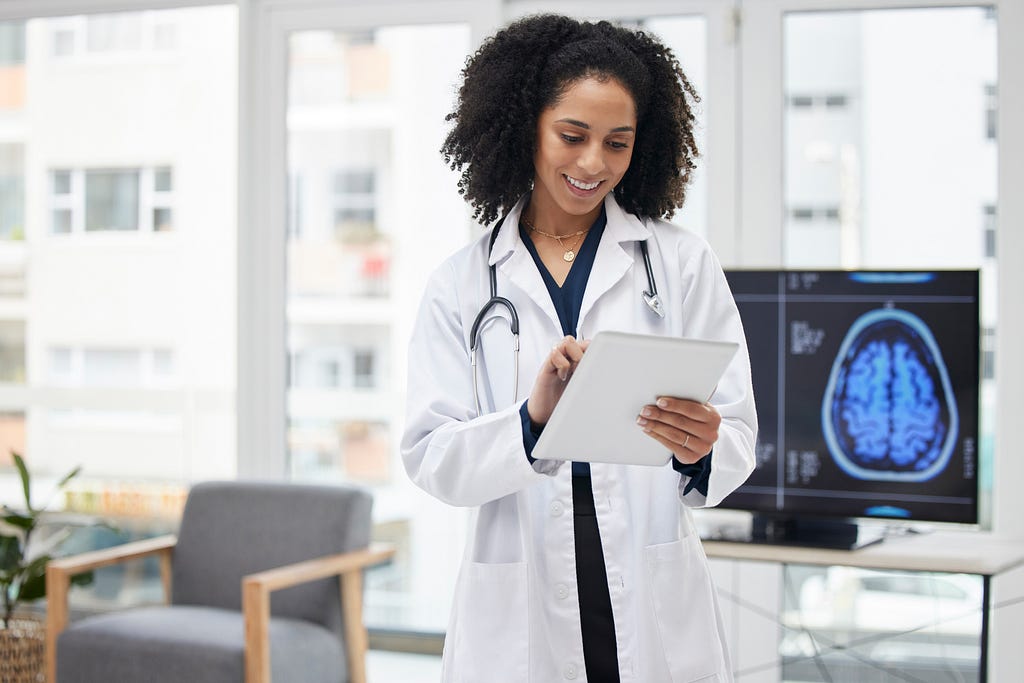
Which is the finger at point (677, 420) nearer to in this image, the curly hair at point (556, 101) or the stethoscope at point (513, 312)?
the stethoscope at point (513, 312)

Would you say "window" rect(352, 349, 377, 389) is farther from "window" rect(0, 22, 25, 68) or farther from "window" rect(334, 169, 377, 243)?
"window" rect(0, 22, 25, 68)

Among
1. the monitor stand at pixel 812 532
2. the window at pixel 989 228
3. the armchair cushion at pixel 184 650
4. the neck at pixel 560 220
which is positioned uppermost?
the window at pixel 989 228

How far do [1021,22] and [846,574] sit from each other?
1.63 meters

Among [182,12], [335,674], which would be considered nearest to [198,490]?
[335,674]

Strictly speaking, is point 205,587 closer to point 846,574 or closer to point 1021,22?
point 846,574

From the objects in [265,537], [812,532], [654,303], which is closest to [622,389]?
[654,303]

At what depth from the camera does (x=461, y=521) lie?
3.38 metres

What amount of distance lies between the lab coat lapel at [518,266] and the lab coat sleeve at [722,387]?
0.58 feet

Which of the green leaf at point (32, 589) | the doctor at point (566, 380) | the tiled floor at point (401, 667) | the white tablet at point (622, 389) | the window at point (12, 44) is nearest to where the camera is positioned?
the white tablet at point (622, 389)

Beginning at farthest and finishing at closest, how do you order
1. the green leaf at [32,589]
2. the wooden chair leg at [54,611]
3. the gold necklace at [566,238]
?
the green leaf at [32,589] < the wooden chair leg at [54,611] < the gold necklace at [566,238]

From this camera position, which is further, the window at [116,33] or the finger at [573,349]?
the window at [116,33]

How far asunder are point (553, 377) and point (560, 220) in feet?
1.07

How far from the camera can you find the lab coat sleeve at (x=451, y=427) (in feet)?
4.09

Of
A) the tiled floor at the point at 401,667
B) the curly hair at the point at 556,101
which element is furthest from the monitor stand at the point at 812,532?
the tiled floor at the point at 401,667
